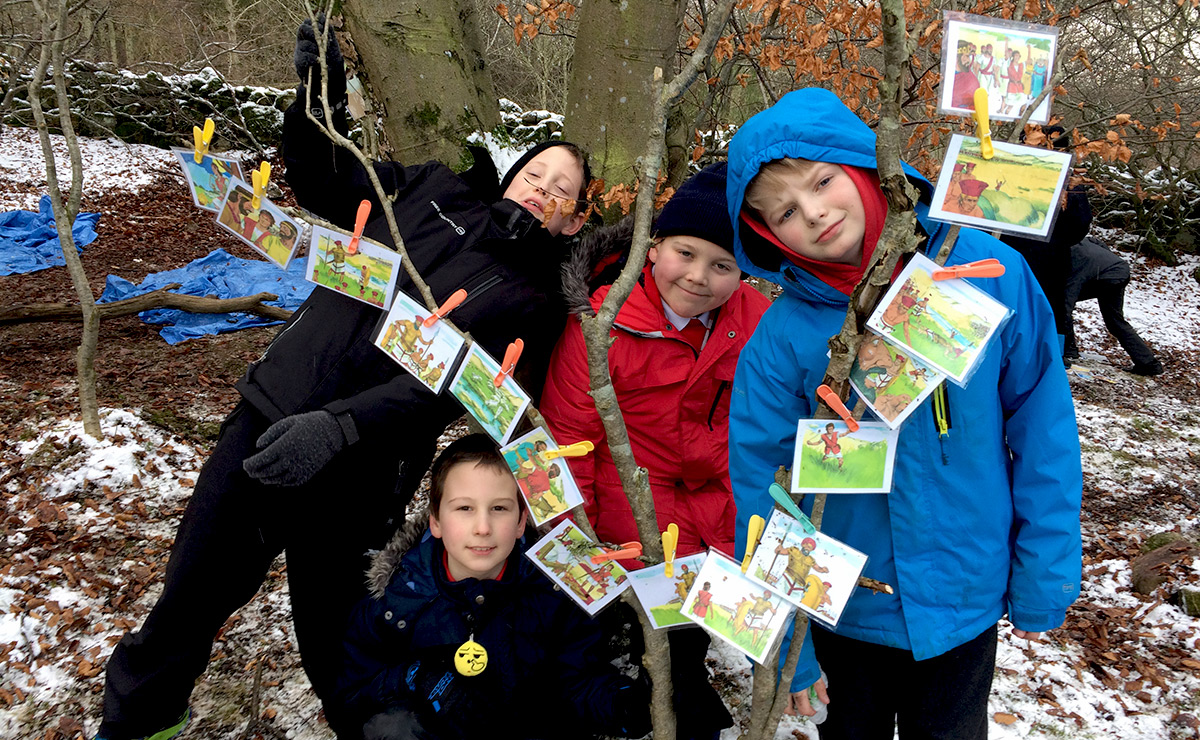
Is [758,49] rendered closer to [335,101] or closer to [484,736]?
[335,101]

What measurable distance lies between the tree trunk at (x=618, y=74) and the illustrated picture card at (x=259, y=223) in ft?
3.67

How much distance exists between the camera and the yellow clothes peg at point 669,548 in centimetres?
141

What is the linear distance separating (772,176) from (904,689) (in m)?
1.16

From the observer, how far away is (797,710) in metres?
1.62

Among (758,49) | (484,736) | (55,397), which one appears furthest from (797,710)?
(55,397)

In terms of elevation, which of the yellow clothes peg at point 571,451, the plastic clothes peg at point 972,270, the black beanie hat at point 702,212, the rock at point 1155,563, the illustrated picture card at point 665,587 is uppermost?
the plastic clothes peg at point 972,270

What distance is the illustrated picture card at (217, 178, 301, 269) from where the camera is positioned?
70.7 inches

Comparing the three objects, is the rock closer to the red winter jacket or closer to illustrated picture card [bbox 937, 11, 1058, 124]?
the red winter jacket

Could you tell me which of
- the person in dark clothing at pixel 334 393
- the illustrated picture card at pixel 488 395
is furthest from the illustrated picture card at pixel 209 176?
the illustrated picture card at pixel 488 395

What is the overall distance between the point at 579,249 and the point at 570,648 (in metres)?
1.09

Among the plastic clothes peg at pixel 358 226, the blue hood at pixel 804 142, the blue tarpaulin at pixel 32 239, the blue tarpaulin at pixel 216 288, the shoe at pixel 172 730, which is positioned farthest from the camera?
the blue tarpaulin at pixel 32 239

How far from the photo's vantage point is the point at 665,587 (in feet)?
5.06

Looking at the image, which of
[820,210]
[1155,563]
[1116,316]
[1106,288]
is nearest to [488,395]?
[820,210]

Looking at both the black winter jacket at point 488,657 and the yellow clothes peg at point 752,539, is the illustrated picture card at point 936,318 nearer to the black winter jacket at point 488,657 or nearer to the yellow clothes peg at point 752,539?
the yellow clothes peg at point 752,539
